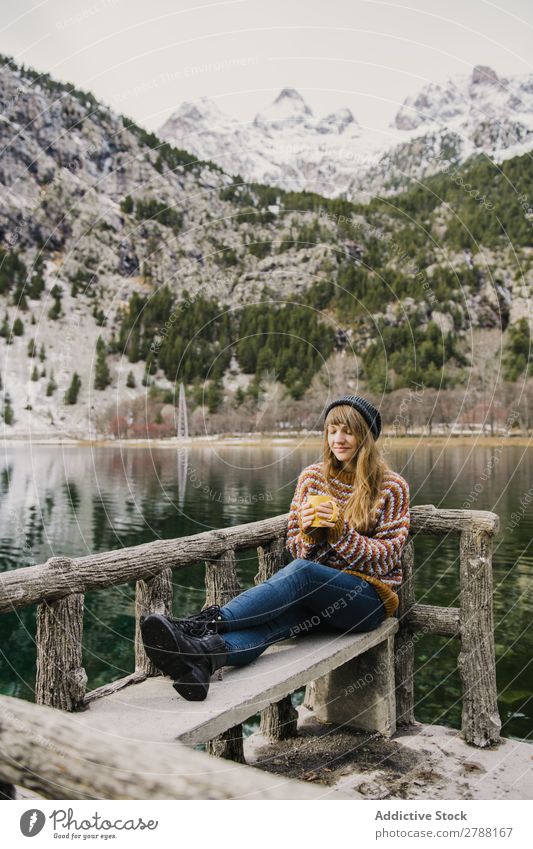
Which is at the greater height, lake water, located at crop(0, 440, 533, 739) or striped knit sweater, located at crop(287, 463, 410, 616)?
striped knit sweater, located at crop(287, 463, 410, 616)

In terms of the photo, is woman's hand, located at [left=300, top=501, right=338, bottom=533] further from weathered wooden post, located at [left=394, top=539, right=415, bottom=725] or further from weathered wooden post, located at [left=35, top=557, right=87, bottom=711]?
weathered wooden post, located at [left=35, top=557, right=87, bottom=711]

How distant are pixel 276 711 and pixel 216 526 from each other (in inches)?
609

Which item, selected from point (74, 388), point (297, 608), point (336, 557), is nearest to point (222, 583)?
point (297, 608)

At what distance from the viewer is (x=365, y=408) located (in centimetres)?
318

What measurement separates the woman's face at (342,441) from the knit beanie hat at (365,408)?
0.10 meters

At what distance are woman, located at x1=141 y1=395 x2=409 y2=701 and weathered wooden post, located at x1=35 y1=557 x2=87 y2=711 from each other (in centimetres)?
42

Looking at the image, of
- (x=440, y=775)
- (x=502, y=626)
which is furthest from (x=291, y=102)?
(x=502, y=626)

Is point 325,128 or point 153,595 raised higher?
point 325,128

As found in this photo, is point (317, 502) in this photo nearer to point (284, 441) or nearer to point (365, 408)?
point (365, 408)

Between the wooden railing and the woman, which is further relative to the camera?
the woman

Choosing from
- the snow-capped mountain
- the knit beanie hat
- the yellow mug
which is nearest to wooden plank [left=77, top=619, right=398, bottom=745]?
the yellow mug

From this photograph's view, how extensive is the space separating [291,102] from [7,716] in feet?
16.9

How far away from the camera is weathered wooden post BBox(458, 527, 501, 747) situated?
3.33 m

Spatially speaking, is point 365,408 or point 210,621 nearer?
point 210,621
